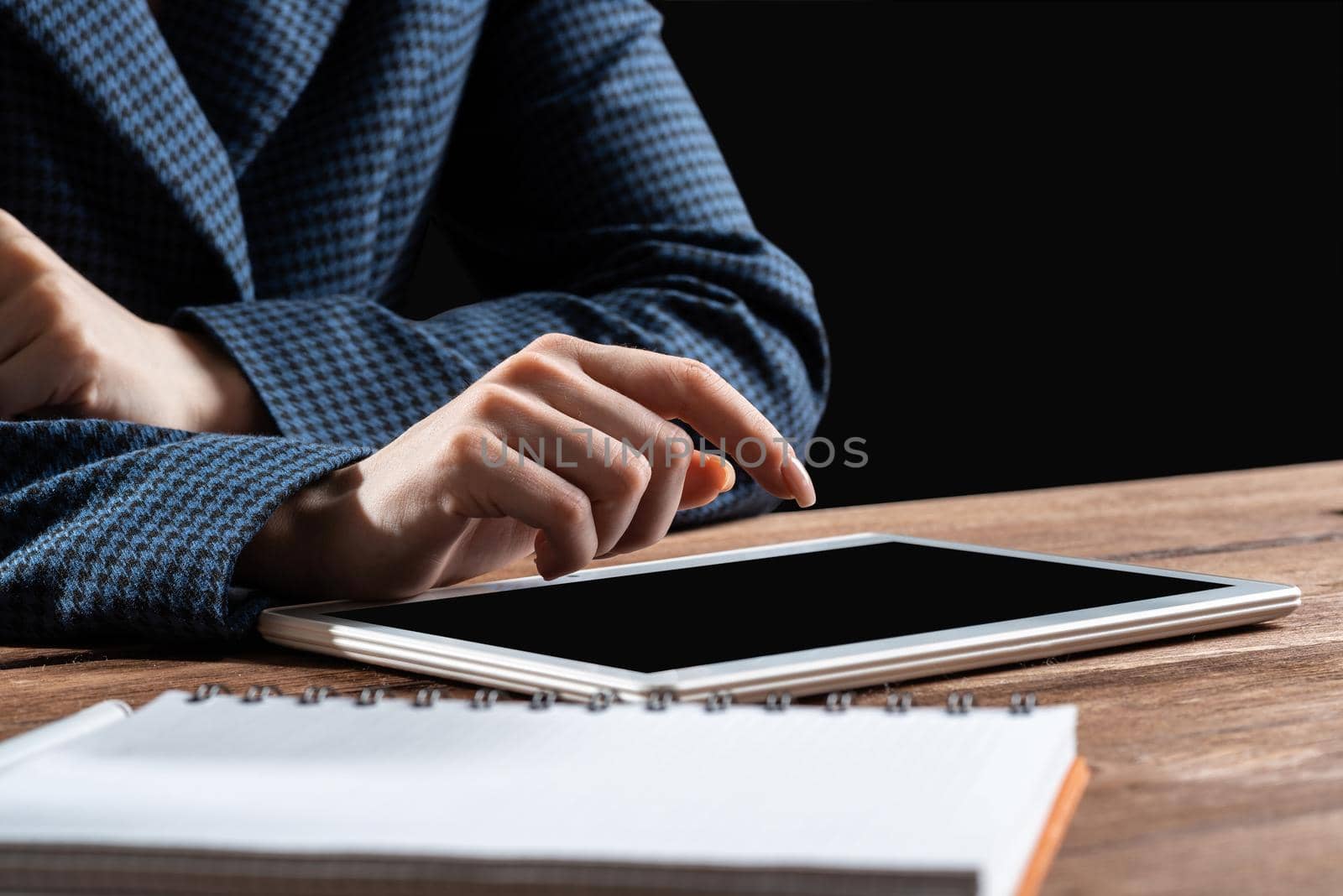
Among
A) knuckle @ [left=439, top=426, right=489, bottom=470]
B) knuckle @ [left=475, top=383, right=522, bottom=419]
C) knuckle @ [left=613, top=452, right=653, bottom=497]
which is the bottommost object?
knuckle @ [left=613, top=452, right=653, bottom=497]

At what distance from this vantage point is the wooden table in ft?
0.89

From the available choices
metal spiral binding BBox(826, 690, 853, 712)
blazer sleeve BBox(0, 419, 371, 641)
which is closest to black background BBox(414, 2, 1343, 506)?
blazer sleeve BBox(0, 419, 371, 641)

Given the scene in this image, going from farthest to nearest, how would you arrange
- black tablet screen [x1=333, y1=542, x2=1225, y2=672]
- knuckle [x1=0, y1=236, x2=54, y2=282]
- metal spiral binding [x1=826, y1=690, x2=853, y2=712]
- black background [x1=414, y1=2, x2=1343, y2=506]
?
black background [x1=414, y1=2, x2=1343, y2=506], knuckle [x1=0, y1=236, x2=54, y2=282], black tablet screen [x1=333, y1=542, x2=1225, y2=672], metal spiral binding [x1=826, y1=690, x2=853, y2=712]

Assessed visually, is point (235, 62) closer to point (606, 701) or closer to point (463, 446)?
point (463, 446)

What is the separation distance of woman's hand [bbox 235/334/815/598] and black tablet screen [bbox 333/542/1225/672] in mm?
26

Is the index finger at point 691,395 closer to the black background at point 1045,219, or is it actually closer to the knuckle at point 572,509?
the knuckle at point 572,509

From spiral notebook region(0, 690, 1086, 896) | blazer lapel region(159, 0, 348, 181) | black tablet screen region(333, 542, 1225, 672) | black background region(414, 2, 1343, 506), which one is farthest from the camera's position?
black background region(414, 2, 1343, 506)

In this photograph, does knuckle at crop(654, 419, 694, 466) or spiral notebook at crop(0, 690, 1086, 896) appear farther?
knuckle at crop(654, 419, 694, 466)

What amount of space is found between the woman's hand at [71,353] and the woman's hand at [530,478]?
0.16 metres

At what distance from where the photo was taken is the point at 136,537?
0.54m

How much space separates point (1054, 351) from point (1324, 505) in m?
1.17

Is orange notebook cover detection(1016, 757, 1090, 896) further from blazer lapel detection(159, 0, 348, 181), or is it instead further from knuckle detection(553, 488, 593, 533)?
blazer lapel detection(159, 0, 348, 181)

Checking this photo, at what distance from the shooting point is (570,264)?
100cm

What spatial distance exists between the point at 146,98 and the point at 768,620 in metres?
0.53
